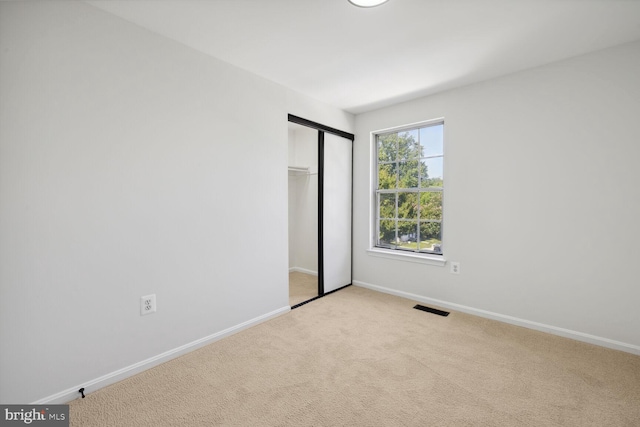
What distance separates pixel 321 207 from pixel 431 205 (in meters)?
1.29

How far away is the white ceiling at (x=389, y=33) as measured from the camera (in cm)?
187

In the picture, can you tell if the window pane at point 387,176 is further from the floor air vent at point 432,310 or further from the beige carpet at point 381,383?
the beige carpet at point 381,383

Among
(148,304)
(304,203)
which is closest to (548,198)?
(304,203)

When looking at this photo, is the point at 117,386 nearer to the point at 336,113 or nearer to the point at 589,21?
the point at 336,113

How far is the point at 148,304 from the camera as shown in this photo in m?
2.13

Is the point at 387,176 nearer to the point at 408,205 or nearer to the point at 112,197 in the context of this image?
the point at 408,205

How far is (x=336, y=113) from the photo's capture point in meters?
3.79

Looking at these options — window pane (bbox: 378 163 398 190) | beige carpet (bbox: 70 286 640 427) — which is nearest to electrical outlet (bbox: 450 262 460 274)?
beige carpet (bbox: 70 286 640 427)

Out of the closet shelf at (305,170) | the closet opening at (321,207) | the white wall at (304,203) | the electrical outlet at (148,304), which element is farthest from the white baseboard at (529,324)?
the electrical outlet at (148,304)

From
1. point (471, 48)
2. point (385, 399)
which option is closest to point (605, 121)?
point (471, 48)

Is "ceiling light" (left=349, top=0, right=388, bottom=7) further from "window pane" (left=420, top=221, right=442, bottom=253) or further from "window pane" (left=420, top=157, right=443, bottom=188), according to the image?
"window pane" (left=420, top=221, right=442, bottom=253)

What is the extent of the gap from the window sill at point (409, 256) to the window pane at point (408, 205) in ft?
1.48

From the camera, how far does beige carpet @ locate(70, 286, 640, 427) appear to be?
1640 mm

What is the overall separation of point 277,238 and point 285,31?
1820 mm
